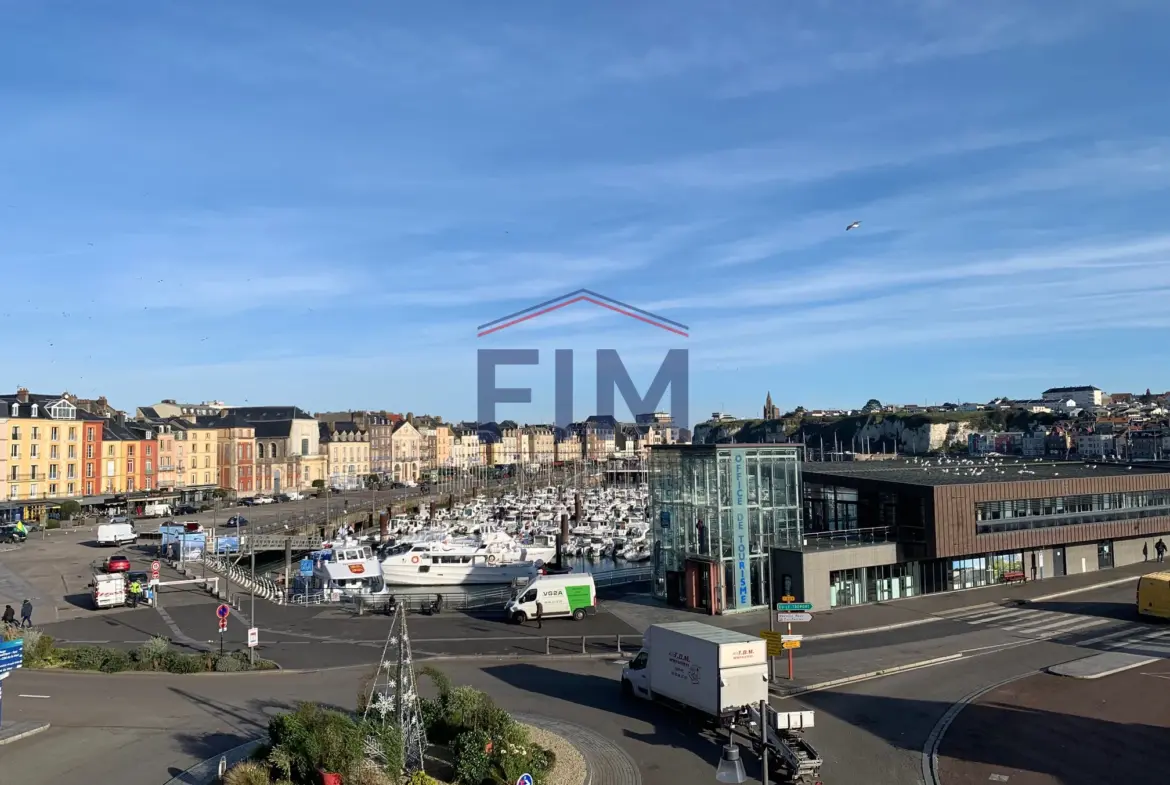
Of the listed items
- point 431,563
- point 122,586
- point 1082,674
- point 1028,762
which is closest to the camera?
point 1028,762

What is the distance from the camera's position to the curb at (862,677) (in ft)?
61.4

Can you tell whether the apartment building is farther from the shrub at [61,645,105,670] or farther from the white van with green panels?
the white van with green panels

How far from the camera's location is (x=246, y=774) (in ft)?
40.6

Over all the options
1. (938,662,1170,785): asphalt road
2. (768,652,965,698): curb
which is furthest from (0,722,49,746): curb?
(938,662,1170,785): asphalt road

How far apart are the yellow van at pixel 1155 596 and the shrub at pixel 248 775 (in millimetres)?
26492

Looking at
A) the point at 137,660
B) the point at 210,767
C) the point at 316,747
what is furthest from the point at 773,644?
the point at 137,660

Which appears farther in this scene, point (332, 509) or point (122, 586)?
point (332, 509)

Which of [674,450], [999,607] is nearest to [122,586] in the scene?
[674,450]

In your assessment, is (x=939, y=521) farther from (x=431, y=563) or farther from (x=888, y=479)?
(x=431, y=563)

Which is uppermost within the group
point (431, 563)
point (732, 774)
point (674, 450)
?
point (674, 450)

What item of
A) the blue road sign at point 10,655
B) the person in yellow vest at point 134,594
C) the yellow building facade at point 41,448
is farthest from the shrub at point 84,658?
the yellow building facade at point 41,448

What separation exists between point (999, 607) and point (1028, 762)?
1594 centimetres

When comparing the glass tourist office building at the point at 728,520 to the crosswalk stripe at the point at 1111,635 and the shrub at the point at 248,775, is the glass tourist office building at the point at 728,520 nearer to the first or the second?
the crosswalk stripe at the point at 1111,635

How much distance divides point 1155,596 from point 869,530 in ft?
30.1
